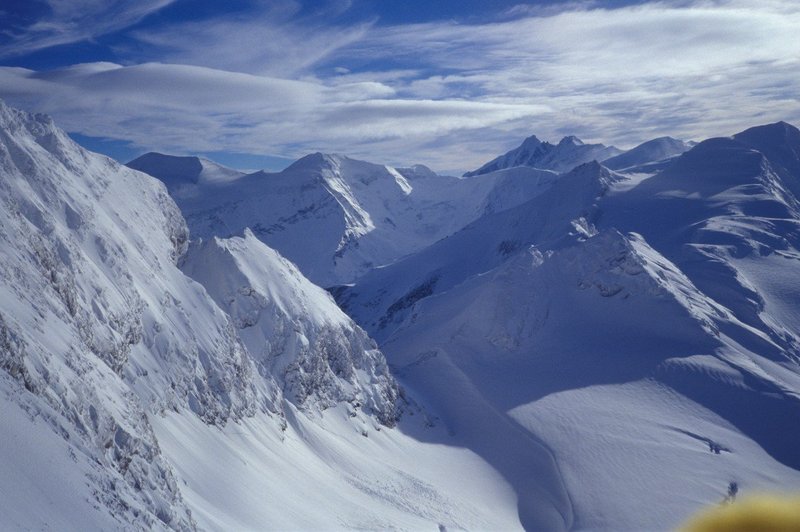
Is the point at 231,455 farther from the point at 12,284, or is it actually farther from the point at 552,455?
the point at 552,455

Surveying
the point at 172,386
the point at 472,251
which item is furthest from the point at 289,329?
the point at 472,251

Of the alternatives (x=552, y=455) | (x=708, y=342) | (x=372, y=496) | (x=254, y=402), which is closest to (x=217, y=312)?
(x=254, y=402)

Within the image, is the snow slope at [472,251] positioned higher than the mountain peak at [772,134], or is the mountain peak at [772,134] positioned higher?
the mountain peak at [772,134]

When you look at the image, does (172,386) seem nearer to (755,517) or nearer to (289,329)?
(289,329)

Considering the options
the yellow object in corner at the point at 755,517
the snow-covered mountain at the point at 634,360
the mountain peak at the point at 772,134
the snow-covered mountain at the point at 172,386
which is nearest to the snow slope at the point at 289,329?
the snow-covered mountain at the point at 172,386

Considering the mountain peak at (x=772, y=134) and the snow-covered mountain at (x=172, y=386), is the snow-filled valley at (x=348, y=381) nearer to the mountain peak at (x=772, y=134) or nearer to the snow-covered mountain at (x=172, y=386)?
the snow-covered mountain at (x=172, y=386)

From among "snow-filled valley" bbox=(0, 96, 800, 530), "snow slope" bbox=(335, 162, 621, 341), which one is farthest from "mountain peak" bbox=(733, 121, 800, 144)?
"snow-filled valley" bbox=(0, 96, 800, 530)
